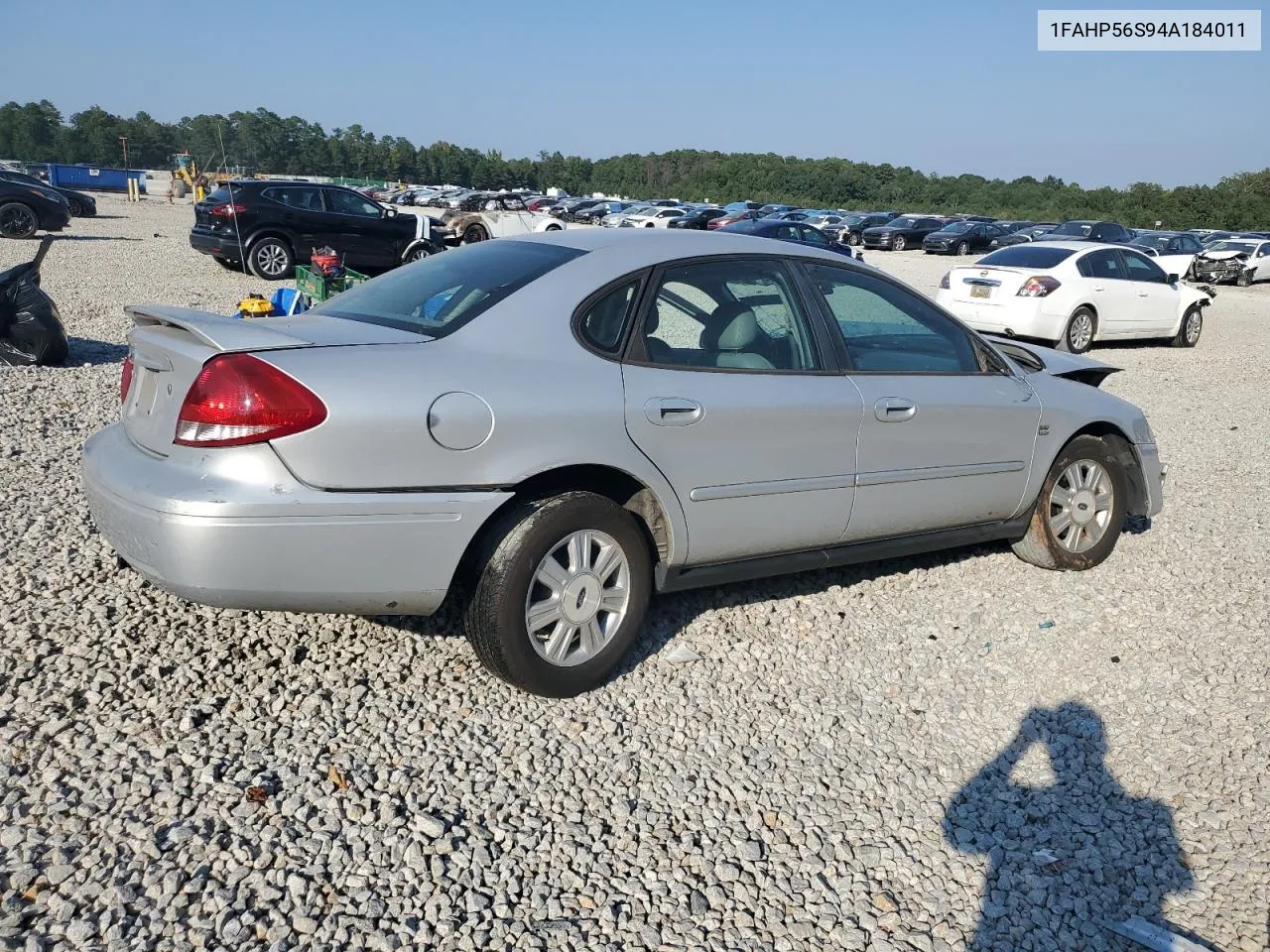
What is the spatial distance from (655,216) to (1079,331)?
31681 millimetres

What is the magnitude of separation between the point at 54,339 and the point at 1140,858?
8.99 metres

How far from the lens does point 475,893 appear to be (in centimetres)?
271

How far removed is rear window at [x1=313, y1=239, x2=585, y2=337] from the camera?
12.0 ft

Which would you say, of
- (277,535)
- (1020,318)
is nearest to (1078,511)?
(277,535)

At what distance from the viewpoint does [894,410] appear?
438 cm

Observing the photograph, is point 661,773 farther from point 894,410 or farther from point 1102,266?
point 1102,266

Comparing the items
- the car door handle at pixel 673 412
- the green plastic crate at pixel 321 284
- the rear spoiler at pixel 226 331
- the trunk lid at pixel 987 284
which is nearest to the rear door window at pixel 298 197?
the green plastic crate at pixel 321 284

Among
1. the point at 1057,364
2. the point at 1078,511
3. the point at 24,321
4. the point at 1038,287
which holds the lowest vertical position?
the point at 1078,511

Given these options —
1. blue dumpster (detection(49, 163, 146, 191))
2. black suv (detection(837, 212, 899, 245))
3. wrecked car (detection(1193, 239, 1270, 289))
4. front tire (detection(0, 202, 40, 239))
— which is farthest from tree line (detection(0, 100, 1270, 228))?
front tire (detection(0, 202, 40, 239))

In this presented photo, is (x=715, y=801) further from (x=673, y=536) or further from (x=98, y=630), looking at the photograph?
(x=98, y=630)

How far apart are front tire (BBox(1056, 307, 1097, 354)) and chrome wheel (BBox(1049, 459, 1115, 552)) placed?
9238 mm

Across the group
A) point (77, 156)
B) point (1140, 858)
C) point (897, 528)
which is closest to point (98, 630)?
point (897, 528)

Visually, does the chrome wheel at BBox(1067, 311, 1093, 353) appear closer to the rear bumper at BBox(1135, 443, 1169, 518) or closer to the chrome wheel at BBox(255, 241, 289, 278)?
the rear bumper at BBox(1135, 443, 1169, 518)

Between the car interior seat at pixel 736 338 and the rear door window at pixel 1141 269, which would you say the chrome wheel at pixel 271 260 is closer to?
the rear door window at pixel 1141 269
